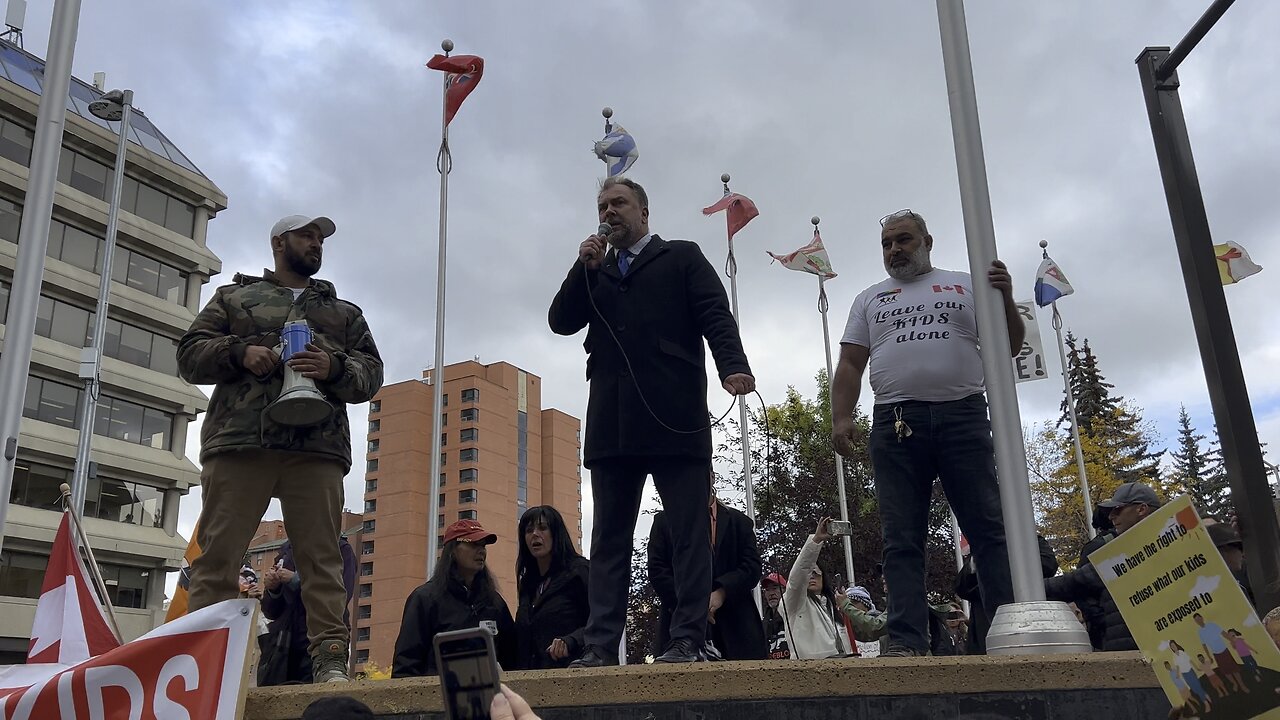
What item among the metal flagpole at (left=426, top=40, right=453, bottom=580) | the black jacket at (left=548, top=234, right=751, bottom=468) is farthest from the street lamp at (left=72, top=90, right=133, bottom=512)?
the black jacket at (left=548, top=234, right=751, bottom=468)

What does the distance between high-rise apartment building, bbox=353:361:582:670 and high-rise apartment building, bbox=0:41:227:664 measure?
124 feet

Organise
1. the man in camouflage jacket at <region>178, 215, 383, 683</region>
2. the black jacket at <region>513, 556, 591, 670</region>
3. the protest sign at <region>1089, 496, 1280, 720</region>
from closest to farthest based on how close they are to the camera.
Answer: the protest sign at <region>1089, 496, 1280, 720</region>, the man in camouflage jacket at <region>178, 215, 383, 683</region>, the black jacket at <region>513, 556, 591, 670</region>

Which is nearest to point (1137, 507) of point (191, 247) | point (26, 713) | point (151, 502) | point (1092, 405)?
point (26, 713)

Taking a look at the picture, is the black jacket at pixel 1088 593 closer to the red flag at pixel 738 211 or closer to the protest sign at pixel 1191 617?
the protest sign at pixel 1191 617

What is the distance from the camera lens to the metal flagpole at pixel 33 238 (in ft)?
21.6

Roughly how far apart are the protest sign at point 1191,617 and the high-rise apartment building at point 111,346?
3695 centimetres

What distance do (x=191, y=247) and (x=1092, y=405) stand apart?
4555cm

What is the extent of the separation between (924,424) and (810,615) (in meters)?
2.76

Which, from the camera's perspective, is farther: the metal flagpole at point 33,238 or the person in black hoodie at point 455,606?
the metal flagpole at point 33,238

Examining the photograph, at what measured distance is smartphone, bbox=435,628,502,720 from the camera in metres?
1.44

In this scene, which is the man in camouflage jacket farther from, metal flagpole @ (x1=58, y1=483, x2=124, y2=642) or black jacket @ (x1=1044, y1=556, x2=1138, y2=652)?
black jacket @ (x1=1044, y1=556, x2=1138, y2=652)

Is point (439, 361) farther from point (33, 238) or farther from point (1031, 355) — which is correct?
point (1031, 355)

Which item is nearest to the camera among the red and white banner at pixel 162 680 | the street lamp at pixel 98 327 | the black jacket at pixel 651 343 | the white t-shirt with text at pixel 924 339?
the red and white banner at pixel 162 680

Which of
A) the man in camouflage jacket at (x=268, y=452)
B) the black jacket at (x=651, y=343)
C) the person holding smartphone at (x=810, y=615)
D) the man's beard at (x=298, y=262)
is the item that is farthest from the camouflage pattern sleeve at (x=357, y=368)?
the person holding smartphone at (x=810, y=615)
